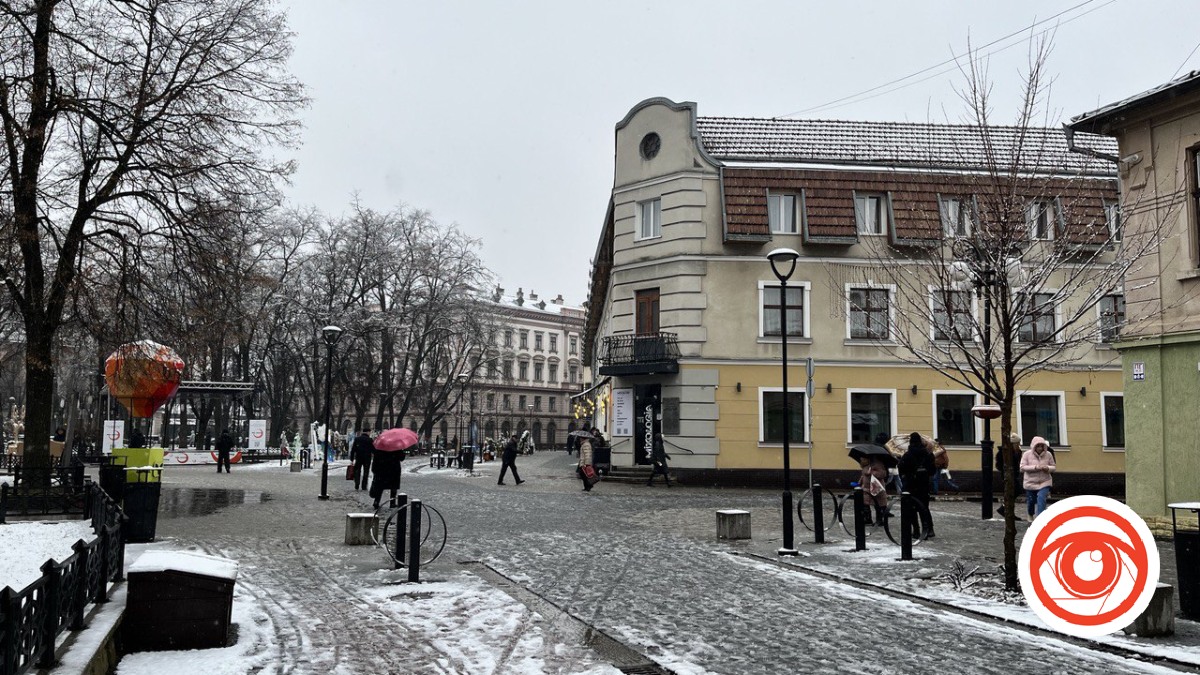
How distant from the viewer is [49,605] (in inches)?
210

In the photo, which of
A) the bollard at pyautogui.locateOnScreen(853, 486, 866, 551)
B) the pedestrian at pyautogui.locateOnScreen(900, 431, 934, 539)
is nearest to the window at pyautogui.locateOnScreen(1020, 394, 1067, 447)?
the pedestrian at pyautogui.locateOnScreen(900, 431, 934, 539)

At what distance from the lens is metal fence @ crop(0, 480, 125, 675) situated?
4.65 metres

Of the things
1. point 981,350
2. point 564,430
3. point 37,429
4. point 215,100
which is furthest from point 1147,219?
point 564,430

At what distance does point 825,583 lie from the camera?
10.9 metres

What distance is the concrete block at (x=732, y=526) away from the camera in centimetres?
1523

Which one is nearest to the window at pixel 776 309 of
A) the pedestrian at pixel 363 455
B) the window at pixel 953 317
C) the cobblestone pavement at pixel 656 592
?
the cobblestone pavement at pixel 656 592

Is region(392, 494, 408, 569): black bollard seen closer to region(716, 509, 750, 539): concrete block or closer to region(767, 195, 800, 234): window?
region(716, 509, 750, 539): concrete block

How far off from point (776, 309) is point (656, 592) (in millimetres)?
20749

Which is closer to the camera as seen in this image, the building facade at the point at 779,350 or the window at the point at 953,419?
the building facade at the point at 779,350

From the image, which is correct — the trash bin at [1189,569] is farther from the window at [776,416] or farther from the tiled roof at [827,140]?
the tiled roof at [827,140]

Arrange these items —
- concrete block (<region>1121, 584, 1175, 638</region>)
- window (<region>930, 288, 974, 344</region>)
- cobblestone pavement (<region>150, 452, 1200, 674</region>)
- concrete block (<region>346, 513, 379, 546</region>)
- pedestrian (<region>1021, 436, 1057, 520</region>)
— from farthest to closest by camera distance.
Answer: pedestrian (<region>1021, 436, 1057, 520</region>) → concrete block (<region>346, 513, 379, 546</region>) → window (<region>930, 288, 974, 344</region>) → concrete block (<region>1121, 584, 1175, 638</region>) → cobblestone pavement (<region>150, 452, 1200, 674</region>)

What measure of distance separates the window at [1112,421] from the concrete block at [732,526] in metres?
19.8

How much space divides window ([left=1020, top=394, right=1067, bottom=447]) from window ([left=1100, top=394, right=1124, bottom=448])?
1.38 metres

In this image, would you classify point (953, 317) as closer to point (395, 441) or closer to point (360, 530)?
point (360, 530)
